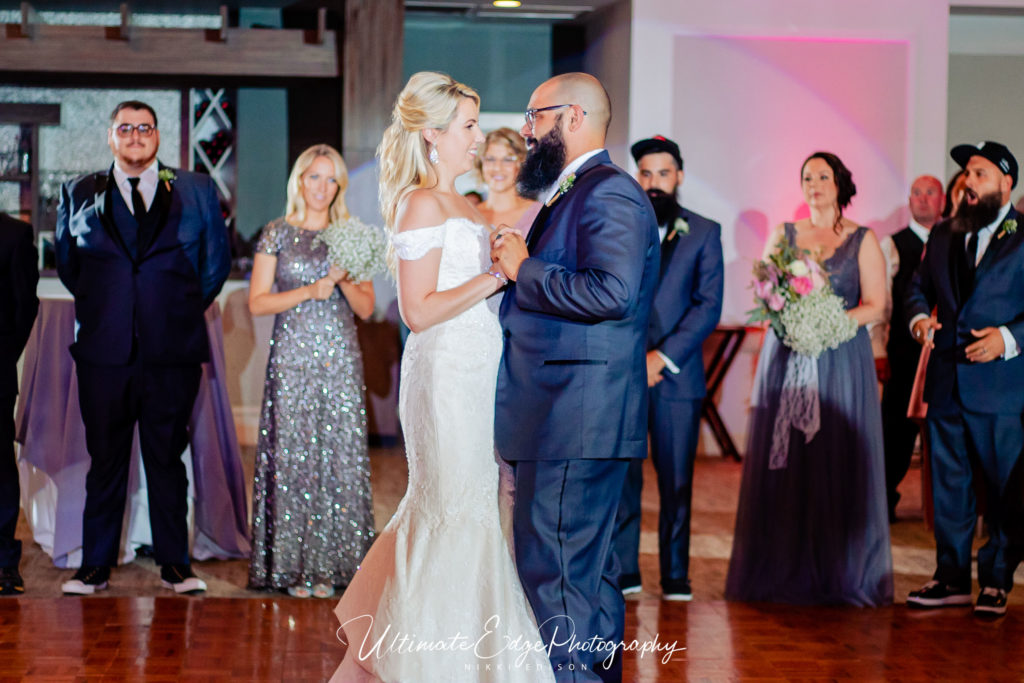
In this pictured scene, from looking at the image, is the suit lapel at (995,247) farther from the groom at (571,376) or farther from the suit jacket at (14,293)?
the suit jacket at (14,293)

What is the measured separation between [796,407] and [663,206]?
1053 millimetres

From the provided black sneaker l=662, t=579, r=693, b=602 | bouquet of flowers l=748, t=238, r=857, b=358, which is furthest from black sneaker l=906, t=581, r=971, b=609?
bouquet of flowers l=748, t=238, r=857, b=358

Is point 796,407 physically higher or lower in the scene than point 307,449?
higher

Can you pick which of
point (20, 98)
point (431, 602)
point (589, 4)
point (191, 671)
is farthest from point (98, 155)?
point (431, 602)

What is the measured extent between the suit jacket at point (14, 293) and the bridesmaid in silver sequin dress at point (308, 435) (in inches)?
36.9

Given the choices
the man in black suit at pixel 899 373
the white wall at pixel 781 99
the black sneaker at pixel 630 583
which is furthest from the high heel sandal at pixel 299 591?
the white wall at pixel 781 99

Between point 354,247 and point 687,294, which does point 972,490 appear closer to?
point 687,294

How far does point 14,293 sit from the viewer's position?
4641 millimetres

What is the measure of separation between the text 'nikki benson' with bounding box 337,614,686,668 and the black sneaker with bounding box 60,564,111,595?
1844mm

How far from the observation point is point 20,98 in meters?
9.16

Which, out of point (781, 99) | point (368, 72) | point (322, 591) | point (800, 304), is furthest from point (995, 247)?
point (368, 72)

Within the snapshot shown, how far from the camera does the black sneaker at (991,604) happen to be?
461 cm

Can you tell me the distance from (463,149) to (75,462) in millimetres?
2876

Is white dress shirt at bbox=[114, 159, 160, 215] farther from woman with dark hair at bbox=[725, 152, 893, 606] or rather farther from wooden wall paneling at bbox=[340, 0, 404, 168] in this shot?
wooden wall paneling at bbox=[340, 0, 404, 168]
